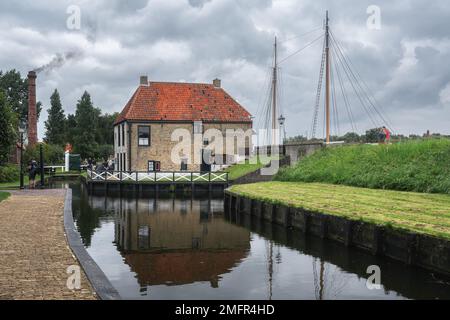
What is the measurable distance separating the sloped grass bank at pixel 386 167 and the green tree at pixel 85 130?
52.2m

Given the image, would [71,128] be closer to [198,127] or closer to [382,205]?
[198,127]

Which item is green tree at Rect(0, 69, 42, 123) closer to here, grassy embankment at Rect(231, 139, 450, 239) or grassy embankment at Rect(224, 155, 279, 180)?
grassy embankment at Rect(224, 155, 279, 180)

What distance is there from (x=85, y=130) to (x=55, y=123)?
9901 mm

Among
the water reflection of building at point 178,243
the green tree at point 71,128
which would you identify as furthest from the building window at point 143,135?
the green tree at point 71,128

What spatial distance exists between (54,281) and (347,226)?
852cm

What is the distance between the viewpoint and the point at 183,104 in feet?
150

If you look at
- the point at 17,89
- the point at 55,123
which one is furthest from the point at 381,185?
the point at 17,89

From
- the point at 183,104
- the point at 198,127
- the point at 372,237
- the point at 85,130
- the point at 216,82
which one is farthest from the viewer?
the point at 85,130

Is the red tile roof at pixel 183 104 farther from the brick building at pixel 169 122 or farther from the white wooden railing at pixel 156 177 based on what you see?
the white wooden railing at pixel 156 177

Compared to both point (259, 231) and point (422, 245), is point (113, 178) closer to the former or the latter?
point (259, 231)

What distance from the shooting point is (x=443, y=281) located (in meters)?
9.57

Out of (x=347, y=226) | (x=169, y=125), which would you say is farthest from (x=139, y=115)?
(x=347, y=226)

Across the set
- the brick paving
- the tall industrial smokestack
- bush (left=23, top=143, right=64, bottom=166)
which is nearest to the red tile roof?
bush (left=23, top=143, right=64, bottom=166)

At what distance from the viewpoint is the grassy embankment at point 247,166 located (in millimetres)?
37281
